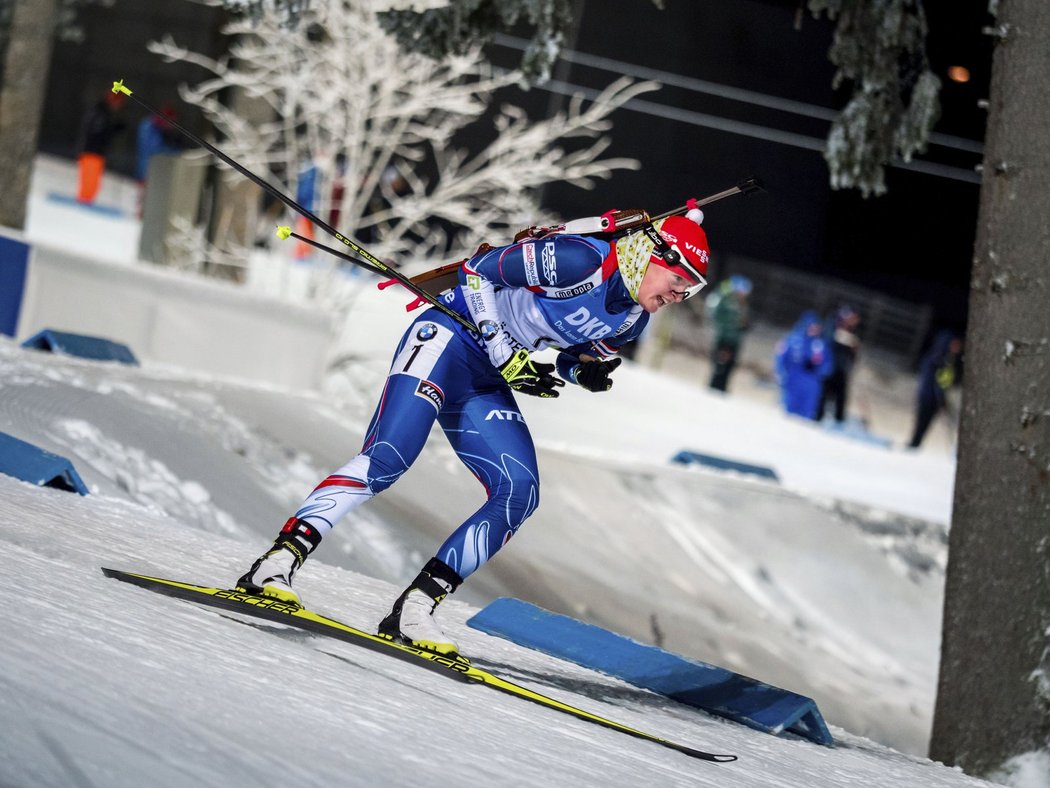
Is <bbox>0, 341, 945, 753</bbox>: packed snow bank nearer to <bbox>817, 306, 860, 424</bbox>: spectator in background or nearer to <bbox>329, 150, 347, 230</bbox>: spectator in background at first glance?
<bbox>329, 150, 347, 230</bbox>: spectator in background

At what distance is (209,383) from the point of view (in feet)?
30.6

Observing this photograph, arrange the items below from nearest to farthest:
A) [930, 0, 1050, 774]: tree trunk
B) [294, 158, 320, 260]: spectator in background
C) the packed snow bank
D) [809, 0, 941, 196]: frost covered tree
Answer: [930, 0, 1050, 774]: tree trunk < [809, 0, 941, 196]: frost covered tree < the packed snow bank < [294, 158, 320, 260]: spectator in background

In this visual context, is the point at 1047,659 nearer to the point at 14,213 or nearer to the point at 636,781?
the point at 636,781

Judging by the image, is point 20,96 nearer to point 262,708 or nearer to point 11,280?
point 11,280

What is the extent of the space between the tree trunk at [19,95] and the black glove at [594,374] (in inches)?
358

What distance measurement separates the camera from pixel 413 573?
7.76 m

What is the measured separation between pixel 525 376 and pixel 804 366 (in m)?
12.4

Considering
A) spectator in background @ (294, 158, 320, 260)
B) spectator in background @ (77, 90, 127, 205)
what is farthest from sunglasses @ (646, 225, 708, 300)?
spectator in background @ (77, 90, 127, 205)

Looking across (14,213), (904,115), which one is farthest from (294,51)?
(904,115)

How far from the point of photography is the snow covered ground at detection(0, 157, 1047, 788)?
3.18m

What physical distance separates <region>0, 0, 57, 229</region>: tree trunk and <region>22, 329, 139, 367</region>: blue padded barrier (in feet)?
11.9

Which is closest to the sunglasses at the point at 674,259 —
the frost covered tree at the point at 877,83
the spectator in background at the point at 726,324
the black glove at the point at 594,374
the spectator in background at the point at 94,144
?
the black glove at the point at 594,374

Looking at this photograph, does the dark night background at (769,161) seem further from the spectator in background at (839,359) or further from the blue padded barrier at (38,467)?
the blue padded barrier at (38,467)

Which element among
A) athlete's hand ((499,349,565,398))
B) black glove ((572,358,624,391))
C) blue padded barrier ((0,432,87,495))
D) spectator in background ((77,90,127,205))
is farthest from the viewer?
spectator in background ((77,90,127,205))
